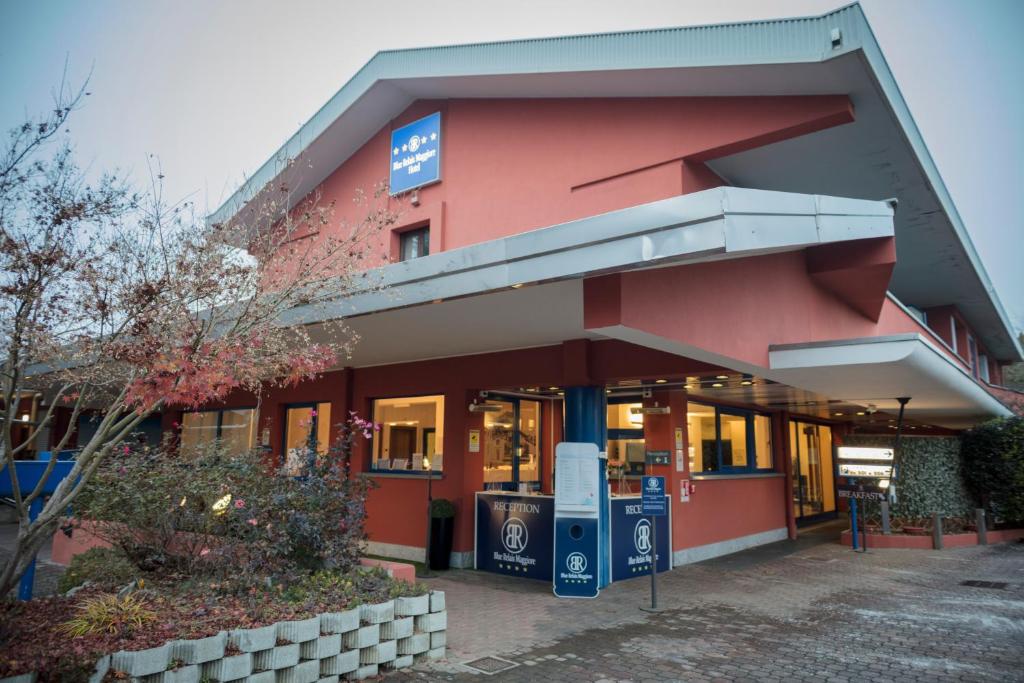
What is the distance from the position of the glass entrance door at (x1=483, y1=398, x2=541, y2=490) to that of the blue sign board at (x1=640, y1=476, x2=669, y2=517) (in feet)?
9.72

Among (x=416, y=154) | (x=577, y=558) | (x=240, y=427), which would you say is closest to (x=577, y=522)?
(x=577, y=558)

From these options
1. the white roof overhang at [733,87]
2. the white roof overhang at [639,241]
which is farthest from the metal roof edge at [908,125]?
the white roof overhang at [639,241]

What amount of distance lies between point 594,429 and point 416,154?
5308 millimetres

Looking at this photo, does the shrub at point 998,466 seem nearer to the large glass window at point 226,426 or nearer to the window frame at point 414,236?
the window frame at point 414,236

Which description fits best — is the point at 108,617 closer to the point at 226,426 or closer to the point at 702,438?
the point at 702,438

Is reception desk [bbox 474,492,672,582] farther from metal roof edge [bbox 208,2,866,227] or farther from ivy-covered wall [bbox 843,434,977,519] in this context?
ivy-covered wall [bbox 843,434,977,519]

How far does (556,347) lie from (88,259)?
6.01 m

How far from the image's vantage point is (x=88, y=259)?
4988 mm

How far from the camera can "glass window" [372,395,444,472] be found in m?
11.0

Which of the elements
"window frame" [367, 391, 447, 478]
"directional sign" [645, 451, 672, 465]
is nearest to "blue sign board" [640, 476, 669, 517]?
"directional sign" [645, 451, 672, 465]

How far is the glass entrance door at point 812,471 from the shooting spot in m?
15.9

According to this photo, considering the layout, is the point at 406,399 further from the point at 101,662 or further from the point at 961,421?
the point at 961,421

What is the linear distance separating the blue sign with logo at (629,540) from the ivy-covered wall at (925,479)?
640cm

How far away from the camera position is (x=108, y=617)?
179 inches
